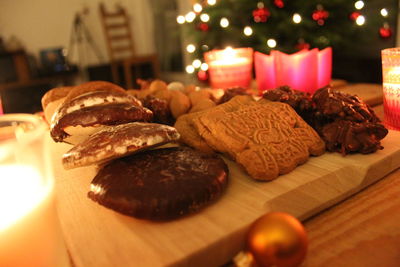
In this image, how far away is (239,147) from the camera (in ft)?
2.09

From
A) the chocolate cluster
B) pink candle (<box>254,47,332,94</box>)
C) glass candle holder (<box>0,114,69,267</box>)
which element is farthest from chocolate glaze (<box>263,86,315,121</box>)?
glass candle holder (<box>0,114,69,267</box>)

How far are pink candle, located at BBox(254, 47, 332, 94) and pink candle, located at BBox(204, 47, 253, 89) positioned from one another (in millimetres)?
148

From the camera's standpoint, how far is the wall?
444cm

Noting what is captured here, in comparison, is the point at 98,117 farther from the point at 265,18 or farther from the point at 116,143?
the point at 265,18

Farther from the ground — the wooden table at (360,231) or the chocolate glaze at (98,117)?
the chocolate glaze at (98,117)

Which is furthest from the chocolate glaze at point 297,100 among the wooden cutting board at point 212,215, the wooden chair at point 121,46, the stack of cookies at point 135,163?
the wooden chair at point 121,46

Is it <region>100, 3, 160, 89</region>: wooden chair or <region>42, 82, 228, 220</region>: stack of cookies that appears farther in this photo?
<region>100, 3, 160, 89</region>: wooden chair

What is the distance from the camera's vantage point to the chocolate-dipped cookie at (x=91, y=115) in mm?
712

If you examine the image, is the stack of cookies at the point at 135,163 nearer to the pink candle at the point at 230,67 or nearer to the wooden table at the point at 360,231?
the wooden table at the point at 360,231

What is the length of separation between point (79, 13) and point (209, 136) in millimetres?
4739

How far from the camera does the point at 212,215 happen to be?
506 millimetres

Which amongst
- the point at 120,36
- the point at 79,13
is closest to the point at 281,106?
the point at 120,36

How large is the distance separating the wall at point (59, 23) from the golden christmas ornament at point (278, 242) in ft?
16.1

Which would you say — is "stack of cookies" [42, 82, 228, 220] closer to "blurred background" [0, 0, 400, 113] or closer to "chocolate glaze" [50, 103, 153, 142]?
"chocolate glaze" [50, 103, 153, 142]
